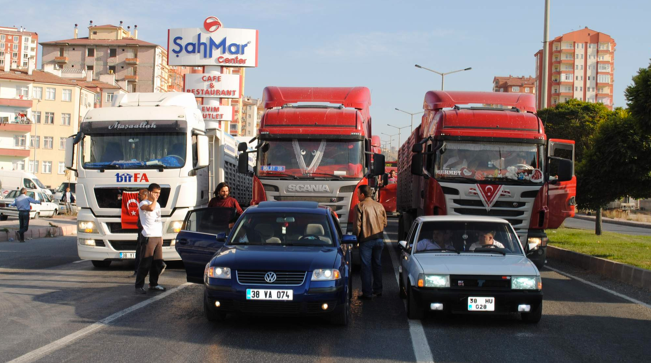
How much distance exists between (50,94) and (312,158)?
7652 cm

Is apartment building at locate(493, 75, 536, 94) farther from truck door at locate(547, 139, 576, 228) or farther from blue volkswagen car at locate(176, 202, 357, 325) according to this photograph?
blue volkswagen car at locate(176, 202, 357, 325)

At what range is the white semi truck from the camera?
45.6 feet

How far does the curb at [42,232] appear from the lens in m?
24.3

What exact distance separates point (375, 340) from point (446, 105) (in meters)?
9.15

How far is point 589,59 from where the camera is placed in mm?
135000

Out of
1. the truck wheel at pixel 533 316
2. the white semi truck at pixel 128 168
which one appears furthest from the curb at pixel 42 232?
the truck wheel at pixel 533 316

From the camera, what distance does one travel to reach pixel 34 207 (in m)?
37.2

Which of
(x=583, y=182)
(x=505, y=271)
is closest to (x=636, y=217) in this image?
(x=583, y=182)

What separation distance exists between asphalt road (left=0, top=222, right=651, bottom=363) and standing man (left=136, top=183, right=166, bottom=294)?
426 mm

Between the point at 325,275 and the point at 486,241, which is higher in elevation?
the point at 486,241

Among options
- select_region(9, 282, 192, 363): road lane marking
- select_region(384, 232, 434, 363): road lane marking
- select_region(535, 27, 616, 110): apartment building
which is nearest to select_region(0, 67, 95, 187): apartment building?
select_region(9, 282, 192, 363): road lane marking

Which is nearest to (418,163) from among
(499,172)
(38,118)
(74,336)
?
(499,172)

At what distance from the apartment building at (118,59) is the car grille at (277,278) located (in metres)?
102

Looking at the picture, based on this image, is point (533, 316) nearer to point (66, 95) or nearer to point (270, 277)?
point (270, 277)
